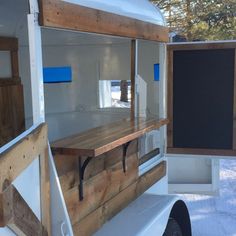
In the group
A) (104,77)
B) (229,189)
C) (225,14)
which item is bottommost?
(229,189)

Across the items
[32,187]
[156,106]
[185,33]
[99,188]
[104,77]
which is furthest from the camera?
[185,33]

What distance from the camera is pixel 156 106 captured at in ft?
15.8

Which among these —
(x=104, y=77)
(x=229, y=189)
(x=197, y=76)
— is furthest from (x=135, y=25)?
(x=229, y=189)

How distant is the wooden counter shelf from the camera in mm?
2102

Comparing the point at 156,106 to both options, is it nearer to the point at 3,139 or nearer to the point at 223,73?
the point at 223,73

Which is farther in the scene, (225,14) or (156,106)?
(225,14)

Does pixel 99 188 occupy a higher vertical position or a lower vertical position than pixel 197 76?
lower

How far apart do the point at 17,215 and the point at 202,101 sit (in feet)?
9.52

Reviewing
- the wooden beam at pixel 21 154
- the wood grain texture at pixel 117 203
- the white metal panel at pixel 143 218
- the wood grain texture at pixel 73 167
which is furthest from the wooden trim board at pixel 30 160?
the white metal panel at pixel 143 218

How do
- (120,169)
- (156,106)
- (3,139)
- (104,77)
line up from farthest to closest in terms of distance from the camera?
(104,77), (156,106), (3,139), (120,169)

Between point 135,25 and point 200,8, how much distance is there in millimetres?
7688

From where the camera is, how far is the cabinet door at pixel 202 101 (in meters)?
3.98

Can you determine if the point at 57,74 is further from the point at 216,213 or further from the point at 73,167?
the point at 73,167

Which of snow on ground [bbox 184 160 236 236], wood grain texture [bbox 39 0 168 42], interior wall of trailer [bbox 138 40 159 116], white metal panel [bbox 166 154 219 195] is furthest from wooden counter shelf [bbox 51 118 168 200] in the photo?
snow on ground [bbox 184 160 236 236]
